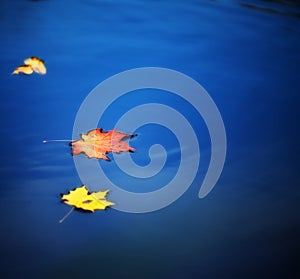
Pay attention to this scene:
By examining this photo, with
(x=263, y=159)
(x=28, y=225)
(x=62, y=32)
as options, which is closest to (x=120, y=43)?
(x=62, y=32)

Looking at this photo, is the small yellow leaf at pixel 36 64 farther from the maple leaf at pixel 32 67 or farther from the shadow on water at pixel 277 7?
the shadow on water at pixel 277 7

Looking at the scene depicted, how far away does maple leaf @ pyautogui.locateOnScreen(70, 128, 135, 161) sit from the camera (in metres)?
1.77

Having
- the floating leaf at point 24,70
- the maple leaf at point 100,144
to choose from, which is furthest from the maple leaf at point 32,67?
the maple leaf at point 100,144

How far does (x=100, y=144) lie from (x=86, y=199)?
40 centimetres

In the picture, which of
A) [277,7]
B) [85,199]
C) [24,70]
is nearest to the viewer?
[85,199]

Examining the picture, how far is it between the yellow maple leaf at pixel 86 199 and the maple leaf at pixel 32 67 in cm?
116

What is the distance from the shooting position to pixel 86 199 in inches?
59.7

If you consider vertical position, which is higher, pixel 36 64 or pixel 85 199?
pixel 36 64

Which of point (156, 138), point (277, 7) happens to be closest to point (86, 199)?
point (156, 138)

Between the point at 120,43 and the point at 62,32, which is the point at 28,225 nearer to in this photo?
the point at 120,43

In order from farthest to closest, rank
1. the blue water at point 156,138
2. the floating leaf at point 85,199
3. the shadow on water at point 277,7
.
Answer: the shadow on water at point 277,7, the floating leaf at point 85,199, the blue water at point 156,138

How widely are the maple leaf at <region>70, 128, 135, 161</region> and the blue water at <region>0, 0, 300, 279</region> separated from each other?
2.5 inches

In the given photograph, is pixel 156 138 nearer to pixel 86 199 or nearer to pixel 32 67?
pixel 86 199

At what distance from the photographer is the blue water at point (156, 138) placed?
1.32m
